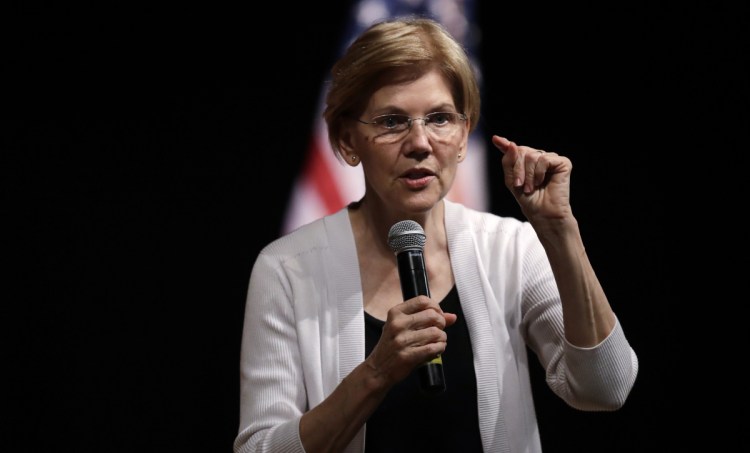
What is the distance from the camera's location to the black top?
5.19 ft

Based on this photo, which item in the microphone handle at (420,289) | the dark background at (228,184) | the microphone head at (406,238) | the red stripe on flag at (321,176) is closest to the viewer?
the microphone handle at (420,289)

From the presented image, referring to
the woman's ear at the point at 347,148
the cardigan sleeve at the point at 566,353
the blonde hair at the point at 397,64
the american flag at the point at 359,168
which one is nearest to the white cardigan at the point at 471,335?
the cardigan sleeve at the point at 566,353

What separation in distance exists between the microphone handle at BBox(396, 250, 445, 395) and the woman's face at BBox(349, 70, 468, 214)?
10.1 inches

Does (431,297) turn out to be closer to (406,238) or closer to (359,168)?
(406,238)

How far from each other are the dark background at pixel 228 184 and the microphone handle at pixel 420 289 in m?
1.27

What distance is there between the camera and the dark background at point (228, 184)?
244 centimetres

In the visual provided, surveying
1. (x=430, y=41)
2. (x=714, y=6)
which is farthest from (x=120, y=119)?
(x=714, y=6)

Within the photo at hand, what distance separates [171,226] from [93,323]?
376 millimetres

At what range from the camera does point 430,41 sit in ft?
→ 5.47

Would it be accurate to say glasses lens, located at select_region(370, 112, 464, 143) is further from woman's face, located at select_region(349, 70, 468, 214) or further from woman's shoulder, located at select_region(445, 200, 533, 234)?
woman's shoulder, located at select_region(445, 200, 533, 234)

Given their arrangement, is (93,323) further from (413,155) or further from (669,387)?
(669,387)

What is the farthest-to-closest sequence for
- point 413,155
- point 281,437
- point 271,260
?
point 271,260
point 413,155
point 281,437

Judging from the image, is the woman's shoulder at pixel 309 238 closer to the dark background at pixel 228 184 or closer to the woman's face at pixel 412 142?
the woman's face at pixel 412 142

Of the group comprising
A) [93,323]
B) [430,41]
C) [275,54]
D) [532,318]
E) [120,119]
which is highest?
[275,54]
